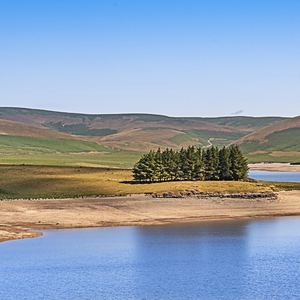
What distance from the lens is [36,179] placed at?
4208 inches

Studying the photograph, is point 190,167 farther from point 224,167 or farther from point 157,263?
point 157,263

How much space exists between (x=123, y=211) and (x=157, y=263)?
25865 millimetres

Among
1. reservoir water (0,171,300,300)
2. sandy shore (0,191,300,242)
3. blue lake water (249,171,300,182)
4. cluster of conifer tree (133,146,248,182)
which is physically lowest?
reservoir water (0,171,300,300)

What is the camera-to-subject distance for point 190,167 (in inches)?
4208

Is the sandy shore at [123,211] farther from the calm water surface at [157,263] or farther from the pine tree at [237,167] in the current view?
the pine tree at [237,167]

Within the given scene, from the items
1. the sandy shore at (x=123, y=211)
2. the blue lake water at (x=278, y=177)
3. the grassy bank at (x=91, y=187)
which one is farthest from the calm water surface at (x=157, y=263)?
the blue lake water at (x=278, y=177)

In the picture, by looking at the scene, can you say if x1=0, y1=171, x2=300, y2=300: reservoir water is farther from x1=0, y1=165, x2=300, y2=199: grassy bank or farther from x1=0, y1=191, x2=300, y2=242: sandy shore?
x1=0, y1=165, x2=300, y2=199: grassy bank

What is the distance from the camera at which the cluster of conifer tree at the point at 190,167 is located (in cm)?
10481

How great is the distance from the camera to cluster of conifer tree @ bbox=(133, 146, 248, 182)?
105m

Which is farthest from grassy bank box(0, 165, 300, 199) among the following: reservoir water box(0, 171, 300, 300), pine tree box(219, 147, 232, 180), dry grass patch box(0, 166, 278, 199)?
reservoir water box(0, 171, 300, 300)

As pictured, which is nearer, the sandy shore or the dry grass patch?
the sandy shore

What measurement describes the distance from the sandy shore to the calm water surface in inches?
151

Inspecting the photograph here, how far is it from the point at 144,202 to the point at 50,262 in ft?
113

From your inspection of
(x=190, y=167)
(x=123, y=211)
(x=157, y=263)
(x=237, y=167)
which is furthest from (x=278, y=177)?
(x=157, y=263)
